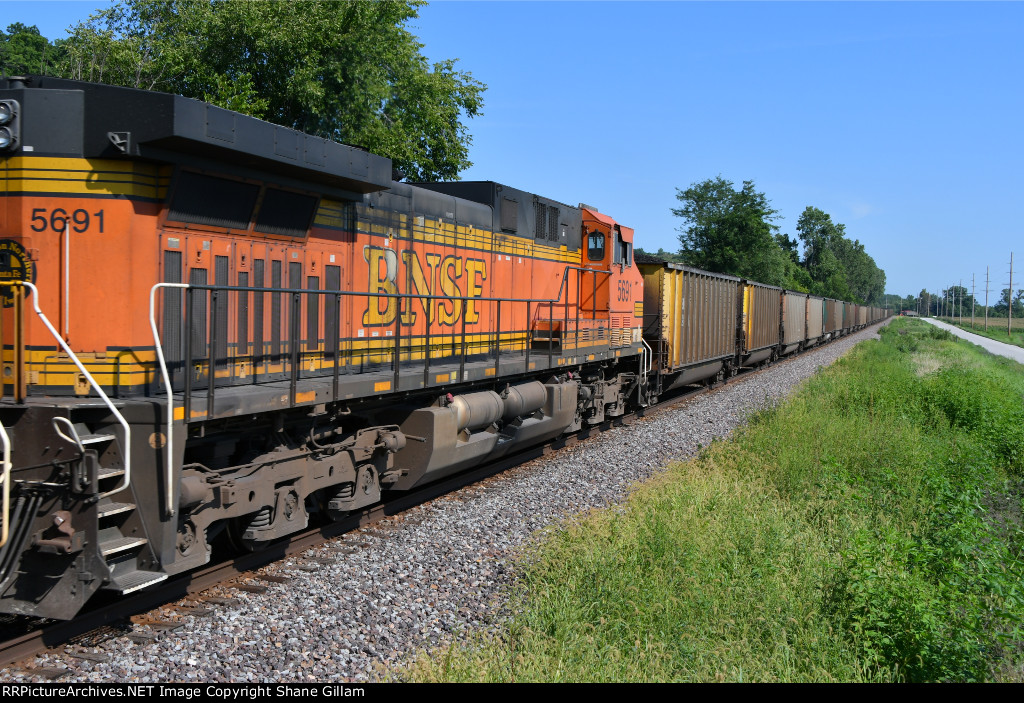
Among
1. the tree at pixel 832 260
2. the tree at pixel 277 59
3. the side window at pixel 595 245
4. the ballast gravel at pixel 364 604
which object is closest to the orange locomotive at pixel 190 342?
the ballast gravel at pixel 364 604

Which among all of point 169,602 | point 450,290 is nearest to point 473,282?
point 450,290

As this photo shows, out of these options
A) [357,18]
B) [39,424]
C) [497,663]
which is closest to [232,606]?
[39,424]

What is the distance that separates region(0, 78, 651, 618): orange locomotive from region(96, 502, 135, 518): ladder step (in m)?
0.02

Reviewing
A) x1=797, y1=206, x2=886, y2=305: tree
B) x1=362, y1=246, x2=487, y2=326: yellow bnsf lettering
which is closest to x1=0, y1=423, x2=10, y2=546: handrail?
x1=362, y1=246, x2=487, y2=326: yellow bnsf lettering

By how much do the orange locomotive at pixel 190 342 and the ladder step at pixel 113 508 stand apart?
2 centimetres

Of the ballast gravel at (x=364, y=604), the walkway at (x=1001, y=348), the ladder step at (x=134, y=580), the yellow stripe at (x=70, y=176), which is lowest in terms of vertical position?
the ballast gravel at (x=364, y=604)

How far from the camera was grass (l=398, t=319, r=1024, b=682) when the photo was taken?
4309mm

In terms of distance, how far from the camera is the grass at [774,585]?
4.31 meters

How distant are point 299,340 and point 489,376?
290 cm

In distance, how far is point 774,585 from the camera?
5238 mm

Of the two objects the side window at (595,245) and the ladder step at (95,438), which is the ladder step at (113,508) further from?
the side window at (595,245)

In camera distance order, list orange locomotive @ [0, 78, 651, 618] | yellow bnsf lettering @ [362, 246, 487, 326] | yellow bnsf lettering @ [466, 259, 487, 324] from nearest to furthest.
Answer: orange locomotive @ [0, 78, 651, 618] < yellow bnsf lettering @ [362, 246, 487, 326] < yellow bnsf lettering @ [466, 259, 487, 324]

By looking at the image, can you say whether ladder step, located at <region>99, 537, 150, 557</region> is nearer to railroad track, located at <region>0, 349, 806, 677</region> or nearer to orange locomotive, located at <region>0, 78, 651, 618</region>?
orange locomotive, located at <region>0, 78, 651, 618</region>

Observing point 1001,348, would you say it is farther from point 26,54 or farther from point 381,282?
point 26,54
